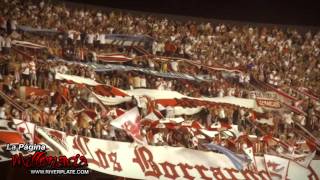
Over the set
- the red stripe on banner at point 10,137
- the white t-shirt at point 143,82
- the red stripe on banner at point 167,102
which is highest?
the white t-shirt at point 143,82

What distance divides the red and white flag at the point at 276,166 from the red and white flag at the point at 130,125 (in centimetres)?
229

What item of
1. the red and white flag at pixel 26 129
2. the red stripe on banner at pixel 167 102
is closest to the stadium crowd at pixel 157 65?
the red and white flag at pixel 26 129

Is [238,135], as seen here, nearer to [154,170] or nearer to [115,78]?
[154,170]

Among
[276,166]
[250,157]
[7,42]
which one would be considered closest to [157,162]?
[250,157]

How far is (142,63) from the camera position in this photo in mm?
9727

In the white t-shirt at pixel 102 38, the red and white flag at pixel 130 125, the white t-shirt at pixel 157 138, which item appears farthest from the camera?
the white t-shirt at pixel 102 38

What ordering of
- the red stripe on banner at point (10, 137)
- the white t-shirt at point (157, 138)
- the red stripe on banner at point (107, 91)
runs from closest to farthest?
1. the red stripe on banner at point (10, 137)
2. the white t-shirt at point (157, 138)
3. the red stripe on banner at point (107, 91)

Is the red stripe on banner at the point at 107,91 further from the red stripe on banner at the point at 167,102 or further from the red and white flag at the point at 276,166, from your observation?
the red and white flag at the point at 276,166

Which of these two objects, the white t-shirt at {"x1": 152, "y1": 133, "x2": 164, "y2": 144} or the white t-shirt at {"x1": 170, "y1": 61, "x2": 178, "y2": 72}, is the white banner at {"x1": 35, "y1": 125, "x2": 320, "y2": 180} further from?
the white t-shirt at {"x1": 170, "y1": 61, "x2": 178, "y2": 72}

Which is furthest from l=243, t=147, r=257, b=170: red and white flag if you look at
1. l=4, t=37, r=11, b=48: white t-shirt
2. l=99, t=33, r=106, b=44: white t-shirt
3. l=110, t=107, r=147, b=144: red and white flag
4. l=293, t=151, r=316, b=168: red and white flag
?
l=4, t=37, r=11, b=48: white t-shirt

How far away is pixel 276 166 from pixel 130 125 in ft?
9.08

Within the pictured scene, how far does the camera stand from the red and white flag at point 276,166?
9.38 m

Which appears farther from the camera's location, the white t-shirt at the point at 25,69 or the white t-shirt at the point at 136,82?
the white t-shirt at the point at 136,82

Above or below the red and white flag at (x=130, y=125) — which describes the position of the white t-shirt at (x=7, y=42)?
above
